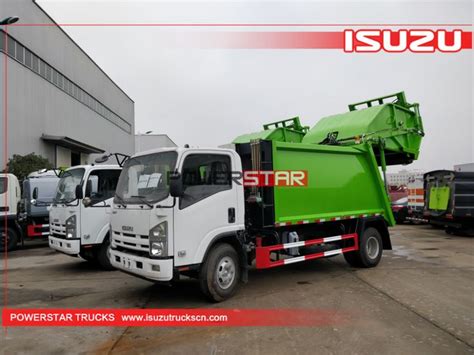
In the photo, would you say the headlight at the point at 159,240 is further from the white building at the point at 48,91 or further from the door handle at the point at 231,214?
the white building at the point at 48,91

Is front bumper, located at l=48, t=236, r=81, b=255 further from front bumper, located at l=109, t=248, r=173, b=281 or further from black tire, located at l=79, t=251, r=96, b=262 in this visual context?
front bumper, located at l=109, t=248, r=173, b=281

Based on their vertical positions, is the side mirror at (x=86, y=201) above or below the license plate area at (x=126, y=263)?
above

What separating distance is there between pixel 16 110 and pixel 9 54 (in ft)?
8.80

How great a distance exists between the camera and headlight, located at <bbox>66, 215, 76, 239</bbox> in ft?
25.6

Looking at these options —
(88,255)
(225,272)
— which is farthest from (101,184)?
(225,272)

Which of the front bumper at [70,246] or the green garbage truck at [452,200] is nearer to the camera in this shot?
the front bumper at [70,246]

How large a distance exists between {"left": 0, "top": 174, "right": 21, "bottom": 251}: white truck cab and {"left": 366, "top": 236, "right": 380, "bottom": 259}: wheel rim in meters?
10.0

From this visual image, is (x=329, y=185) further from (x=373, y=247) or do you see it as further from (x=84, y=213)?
(x=84, y=213)

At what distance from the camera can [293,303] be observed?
5816mm

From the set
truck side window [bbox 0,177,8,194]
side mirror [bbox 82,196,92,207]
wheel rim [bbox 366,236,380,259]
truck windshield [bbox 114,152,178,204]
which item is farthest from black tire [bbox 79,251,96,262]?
wheel rim [bbox 366,236,380,259]

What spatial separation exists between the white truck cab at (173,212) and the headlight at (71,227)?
2.09 m

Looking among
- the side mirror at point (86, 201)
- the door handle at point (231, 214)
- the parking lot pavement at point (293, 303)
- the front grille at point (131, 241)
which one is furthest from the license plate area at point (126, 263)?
the side mirror at point (86, 201)

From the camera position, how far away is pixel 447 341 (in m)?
4.32

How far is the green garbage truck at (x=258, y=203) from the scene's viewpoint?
17.7 ft
